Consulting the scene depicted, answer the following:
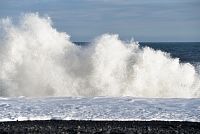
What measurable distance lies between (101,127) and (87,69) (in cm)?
1344

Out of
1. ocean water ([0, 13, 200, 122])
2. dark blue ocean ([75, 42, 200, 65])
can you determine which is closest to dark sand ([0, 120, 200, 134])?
ocean water ([0, 13, 200, 122])

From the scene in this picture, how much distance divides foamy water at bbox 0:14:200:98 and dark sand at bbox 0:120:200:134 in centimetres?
1084

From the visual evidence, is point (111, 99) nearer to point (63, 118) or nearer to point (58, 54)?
point (63, 118)

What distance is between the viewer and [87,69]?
25.7 metres

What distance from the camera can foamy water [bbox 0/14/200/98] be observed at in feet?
80.8

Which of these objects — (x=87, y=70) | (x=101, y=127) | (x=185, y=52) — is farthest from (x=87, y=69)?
(x=185, y=52)

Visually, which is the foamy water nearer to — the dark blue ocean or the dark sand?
the dark blue ocean

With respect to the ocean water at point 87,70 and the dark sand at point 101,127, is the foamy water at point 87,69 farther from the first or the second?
the dark sand at point 101,127

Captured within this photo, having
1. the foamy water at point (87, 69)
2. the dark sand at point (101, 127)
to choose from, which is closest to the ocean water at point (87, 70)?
the foamy water at point (87, 69)

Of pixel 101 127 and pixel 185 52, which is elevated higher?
pixel 185 52

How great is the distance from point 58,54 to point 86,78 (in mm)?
3357

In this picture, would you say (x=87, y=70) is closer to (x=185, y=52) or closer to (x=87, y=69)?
(x=87, y=69)

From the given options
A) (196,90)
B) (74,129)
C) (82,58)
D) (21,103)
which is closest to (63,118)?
(74,129)

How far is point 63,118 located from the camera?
44.5 ft
